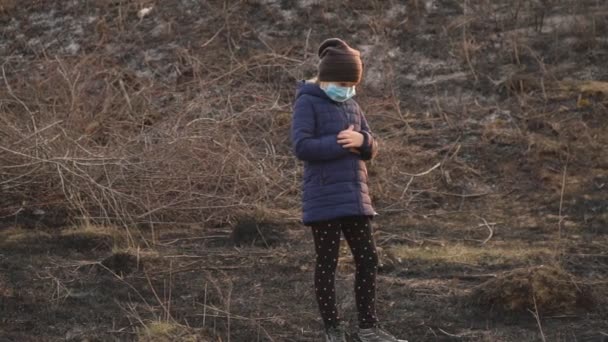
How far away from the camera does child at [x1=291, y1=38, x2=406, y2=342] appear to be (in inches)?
167

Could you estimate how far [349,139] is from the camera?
14.0 feet

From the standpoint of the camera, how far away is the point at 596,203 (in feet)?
24.2

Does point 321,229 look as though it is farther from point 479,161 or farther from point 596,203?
point 479,161

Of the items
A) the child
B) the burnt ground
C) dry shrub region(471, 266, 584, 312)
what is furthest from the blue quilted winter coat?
dry shrub region(471, 266, 584, 312)

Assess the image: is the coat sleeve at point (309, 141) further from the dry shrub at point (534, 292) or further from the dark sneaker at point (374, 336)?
the dry shrub at point (534, 292)

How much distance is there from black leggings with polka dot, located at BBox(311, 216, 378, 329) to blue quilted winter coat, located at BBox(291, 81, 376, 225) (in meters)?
0.08

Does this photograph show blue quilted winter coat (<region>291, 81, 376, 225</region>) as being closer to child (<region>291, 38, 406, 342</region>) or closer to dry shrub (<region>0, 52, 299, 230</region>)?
child (<region>291, 38, 406, 342</region>)

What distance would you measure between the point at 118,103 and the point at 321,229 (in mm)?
4604

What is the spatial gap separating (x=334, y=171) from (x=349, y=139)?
0.15 meters

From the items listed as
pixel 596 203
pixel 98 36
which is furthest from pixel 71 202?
pixel 98 36

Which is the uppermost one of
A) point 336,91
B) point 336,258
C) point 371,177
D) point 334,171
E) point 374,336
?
point 336,91

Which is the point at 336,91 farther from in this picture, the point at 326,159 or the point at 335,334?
the point at 335,334

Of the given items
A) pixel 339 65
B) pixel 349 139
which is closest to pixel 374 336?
pixel 349 139

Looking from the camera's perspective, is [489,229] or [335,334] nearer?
[335,334]
